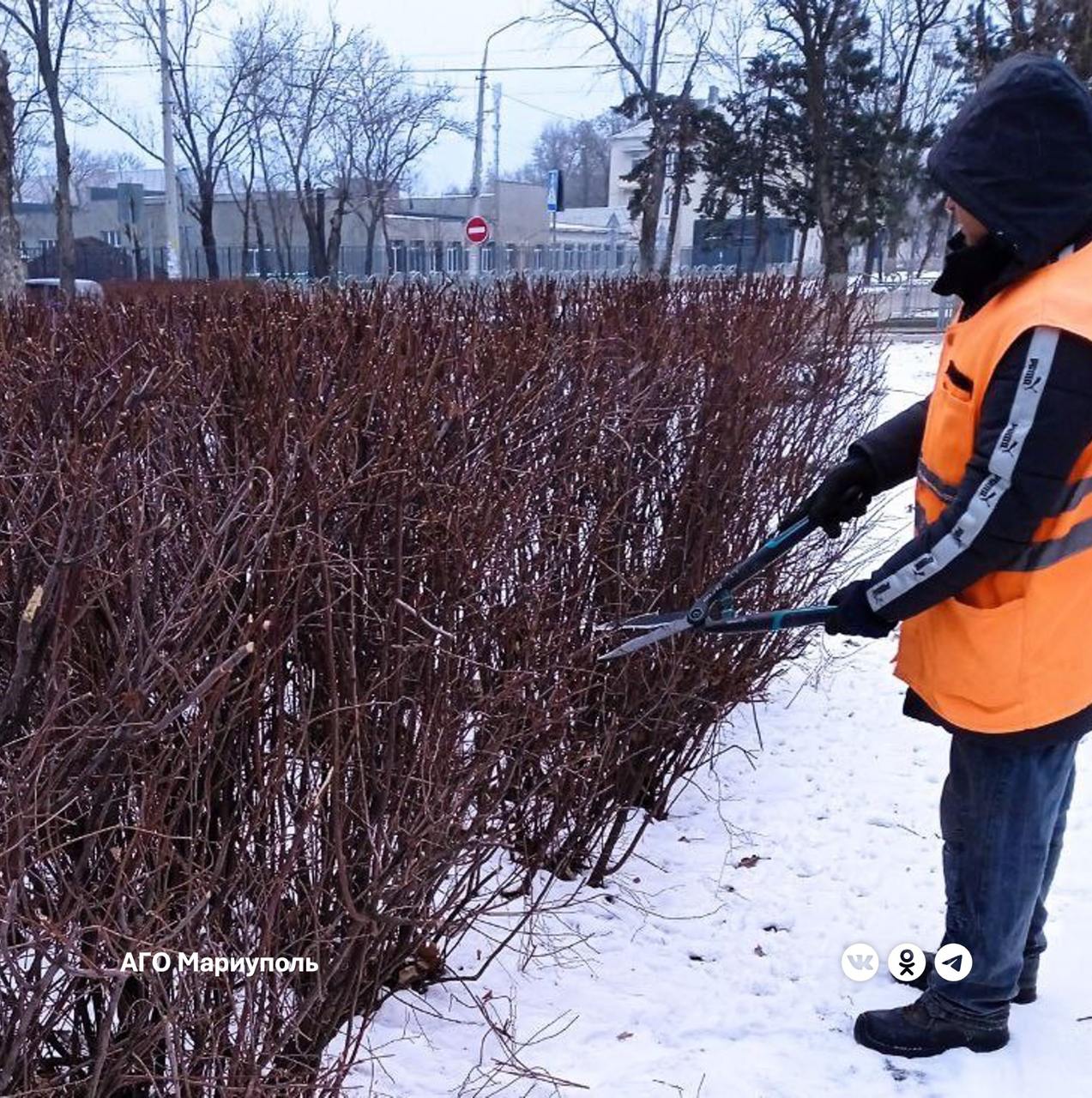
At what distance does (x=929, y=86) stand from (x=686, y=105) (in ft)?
45.8

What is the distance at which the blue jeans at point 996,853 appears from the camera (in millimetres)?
2338

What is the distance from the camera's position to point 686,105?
2855 cm

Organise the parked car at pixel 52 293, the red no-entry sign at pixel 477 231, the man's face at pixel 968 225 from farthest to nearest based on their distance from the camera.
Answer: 1. the red no-entry sign at pixel 477 231
2. the parked car at pixel 52 293
3. the man's face at pixel 968 225

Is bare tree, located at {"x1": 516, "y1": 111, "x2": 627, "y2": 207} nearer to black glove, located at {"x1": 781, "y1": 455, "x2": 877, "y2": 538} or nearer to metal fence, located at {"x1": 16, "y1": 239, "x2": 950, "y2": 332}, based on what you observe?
metal fence, located at {"x1": 16, "y1": 239, "x2": 950, "y2": 332}

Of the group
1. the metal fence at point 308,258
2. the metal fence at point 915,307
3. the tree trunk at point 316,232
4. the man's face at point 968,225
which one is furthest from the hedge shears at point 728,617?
the metal fence at point 308,258

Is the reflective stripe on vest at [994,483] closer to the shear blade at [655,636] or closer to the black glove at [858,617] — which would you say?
the black glove at [858,617]

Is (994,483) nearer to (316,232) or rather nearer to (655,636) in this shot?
(655,636)

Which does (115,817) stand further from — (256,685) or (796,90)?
(796,90)

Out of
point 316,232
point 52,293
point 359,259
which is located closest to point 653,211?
point 316,232

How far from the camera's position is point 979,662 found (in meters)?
2.25

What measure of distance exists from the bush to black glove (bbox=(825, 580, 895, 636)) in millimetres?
598

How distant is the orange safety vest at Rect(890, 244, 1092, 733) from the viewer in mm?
2047

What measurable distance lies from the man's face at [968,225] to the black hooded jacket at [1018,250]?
0.02 m

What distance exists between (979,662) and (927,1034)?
2.81ft
